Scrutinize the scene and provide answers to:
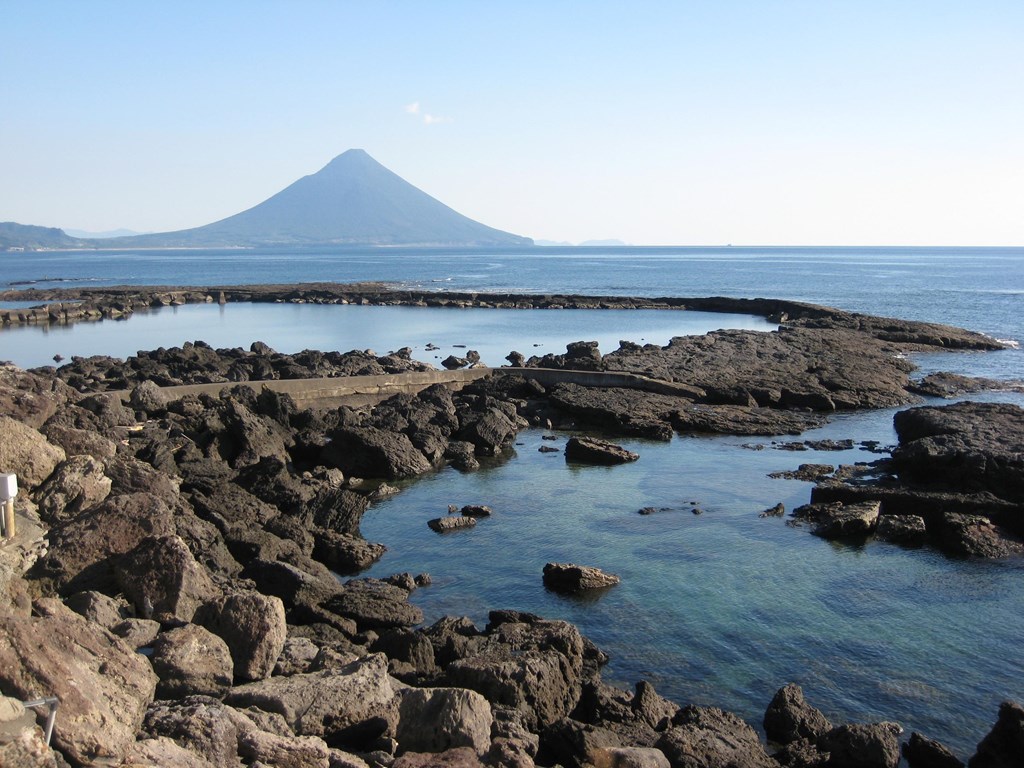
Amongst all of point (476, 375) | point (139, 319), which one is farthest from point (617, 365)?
point (139, 319)

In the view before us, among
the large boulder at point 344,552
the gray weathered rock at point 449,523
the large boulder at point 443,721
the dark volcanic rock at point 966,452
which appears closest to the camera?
the large boulder at point 443,721

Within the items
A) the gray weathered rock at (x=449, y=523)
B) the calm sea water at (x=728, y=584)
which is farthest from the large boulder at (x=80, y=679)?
the gray weathered rock at (x=449, y=523)

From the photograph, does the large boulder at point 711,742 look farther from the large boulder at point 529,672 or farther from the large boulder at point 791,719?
the large boulder at point 529,672

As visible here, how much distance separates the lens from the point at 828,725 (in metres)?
10.0

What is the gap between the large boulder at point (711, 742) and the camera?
886cm

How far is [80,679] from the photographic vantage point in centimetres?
714

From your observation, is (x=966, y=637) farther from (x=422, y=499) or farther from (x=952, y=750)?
(x=422, y=499)

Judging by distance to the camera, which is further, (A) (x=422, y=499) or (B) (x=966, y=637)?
(A) (x=422, y=499)

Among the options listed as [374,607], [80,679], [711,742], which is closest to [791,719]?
[711,742]

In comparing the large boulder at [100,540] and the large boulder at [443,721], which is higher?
the large boulder at [100,540]

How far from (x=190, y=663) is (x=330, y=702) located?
1386 mm

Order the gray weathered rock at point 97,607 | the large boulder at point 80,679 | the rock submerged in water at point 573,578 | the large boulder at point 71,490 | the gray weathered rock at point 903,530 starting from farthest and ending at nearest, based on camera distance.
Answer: the gray weathered rock at point 903,530, the rock submerged in water at point 573,578, the large boulder at point 71,490, the gray weathered rock at point 97,607, the large boulder at point 80,679

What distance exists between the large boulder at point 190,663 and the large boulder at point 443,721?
1839 millimetres

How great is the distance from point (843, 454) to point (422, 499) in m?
10.8
